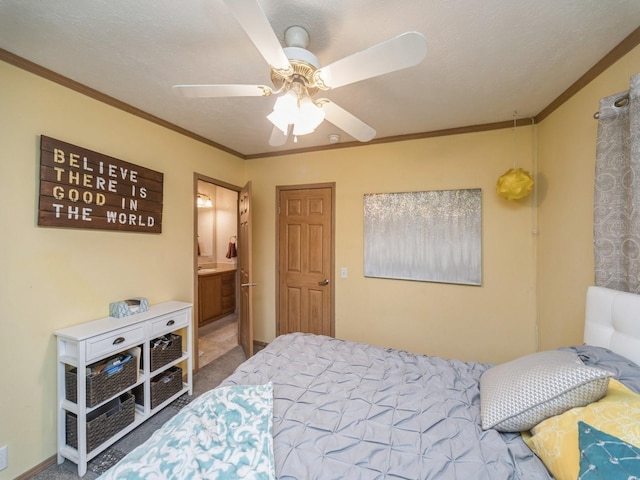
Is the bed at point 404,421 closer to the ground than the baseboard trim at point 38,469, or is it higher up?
higher up

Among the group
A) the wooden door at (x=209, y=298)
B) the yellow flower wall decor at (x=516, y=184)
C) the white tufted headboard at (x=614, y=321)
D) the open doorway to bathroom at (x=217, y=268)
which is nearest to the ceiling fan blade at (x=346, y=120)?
the yellow flower wall decor at (x=516, y=184)

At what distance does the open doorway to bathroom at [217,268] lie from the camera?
156 inches

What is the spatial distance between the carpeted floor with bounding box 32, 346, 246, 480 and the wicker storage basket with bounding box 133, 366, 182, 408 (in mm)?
118

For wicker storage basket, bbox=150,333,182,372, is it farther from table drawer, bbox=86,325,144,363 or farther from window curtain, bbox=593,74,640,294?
window curtain, bbox=593,74,640,294

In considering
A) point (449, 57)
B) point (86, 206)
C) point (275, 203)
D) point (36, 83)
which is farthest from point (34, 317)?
point (449, 57)

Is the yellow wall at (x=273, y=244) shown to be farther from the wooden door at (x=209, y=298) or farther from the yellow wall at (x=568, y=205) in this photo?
the wooden door at (x=209, y=298)

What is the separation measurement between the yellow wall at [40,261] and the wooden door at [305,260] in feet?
5.03

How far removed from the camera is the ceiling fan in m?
0.91

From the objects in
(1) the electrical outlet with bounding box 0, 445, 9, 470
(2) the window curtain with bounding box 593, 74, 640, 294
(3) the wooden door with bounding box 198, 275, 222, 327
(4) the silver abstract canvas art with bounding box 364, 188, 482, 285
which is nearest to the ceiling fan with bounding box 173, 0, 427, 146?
(2) the window curtain with bounding box 593, 74, 640, 294

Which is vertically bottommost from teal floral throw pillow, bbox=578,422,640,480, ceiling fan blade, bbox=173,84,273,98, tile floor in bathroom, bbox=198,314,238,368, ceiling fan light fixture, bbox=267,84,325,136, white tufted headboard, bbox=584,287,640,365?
tile floor in bathroom, bbox=198,314,238,368

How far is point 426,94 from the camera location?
195 centimetres

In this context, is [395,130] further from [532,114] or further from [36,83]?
[36,83]

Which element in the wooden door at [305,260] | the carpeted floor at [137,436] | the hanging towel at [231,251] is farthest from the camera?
the hanging towel at [231,251]

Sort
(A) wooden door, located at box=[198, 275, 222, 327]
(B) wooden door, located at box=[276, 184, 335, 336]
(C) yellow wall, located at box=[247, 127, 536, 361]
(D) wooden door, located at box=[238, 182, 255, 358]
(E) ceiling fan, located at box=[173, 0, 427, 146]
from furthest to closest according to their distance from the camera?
(A) wooden door, located at box=[198, 275, 222, 327]
(B) wooden door, located at box=[276, 184, 335, 336]
(D) wooden door, located at box=[238, 182, 255, 358]
(C) yellow wall, located at box=[247, 127, 536, 361]
(E) ceiling fan, located at box=[173, 0, 427, 146]
